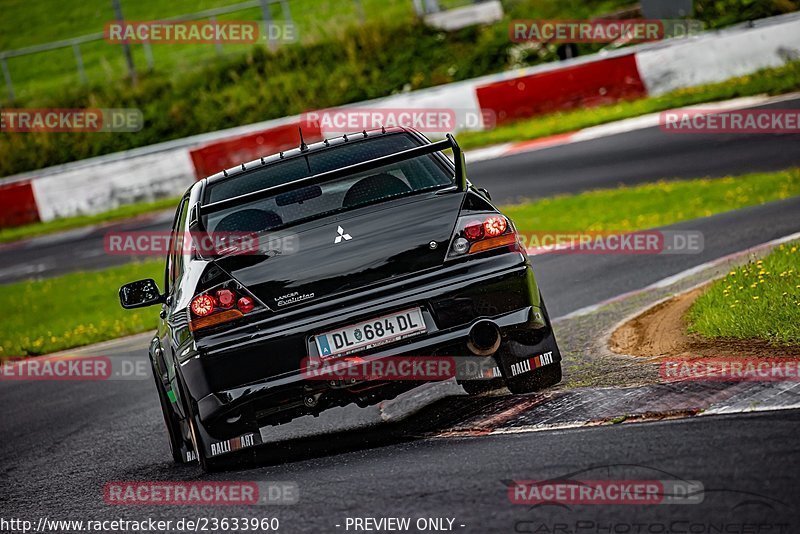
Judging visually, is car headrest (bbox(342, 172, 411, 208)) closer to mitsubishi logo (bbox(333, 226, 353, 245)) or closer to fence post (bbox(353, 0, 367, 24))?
mitsubishi logo (bbox(333, 226, 353, 245))

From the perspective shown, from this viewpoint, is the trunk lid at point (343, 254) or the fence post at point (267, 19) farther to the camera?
the fence post at point (267, 19)

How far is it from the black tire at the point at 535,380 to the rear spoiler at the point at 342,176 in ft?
3.42

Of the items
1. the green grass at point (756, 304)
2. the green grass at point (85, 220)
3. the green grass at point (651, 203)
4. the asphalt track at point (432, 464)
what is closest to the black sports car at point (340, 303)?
the asphalt track at point (432, 464)

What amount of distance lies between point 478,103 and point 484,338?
56.9ft

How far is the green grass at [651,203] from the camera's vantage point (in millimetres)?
14227

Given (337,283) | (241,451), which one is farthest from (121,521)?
(337,283)

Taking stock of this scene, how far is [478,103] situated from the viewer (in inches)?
914

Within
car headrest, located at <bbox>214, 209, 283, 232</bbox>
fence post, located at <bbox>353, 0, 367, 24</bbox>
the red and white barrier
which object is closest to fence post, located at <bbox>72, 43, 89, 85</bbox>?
fence post, located at <bbox>353, 0, 367, 24</bbox>

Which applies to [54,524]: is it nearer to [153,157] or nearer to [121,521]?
[121,521]

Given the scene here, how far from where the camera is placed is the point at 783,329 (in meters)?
6.62

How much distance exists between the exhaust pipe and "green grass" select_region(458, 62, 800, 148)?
47.8ft

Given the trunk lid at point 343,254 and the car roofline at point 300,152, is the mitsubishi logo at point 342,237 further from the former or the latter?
the car roofline at point 300,152

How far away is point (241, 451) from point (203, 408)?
0.30m

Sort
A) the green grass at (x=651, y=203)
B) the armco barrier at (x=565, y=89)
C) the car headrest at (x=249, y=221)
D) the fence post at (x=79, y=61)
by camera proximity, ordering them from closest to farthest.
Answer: the car headrest at (x=249, y=221) < the green grass at (x=651, y=203) < the armco barrier at (x=565, y=89) < the fence post at (x=79, y=61)
